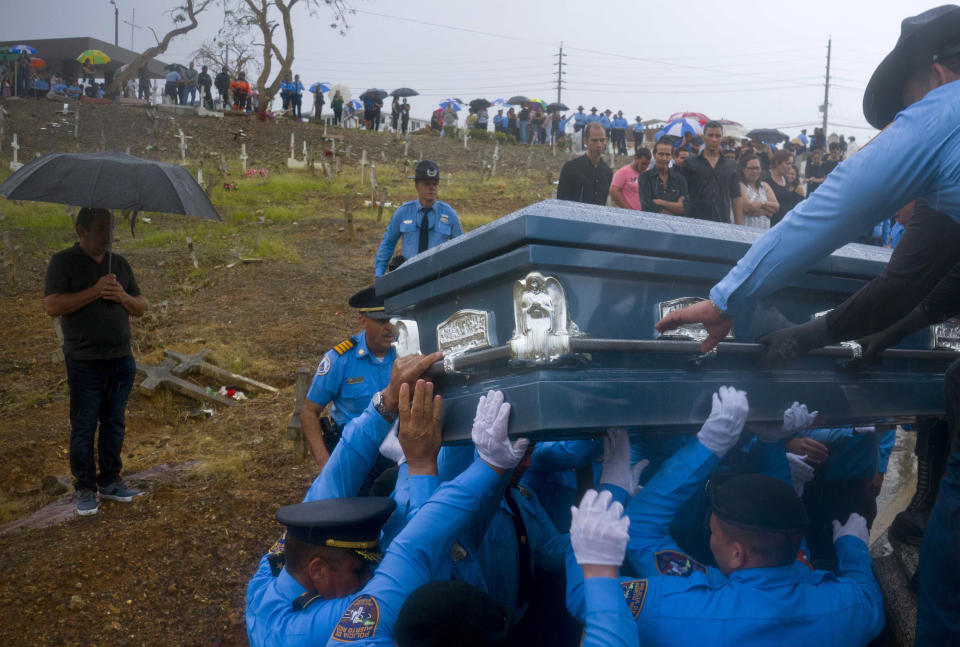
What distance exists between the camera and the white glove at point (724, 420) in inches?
75.6

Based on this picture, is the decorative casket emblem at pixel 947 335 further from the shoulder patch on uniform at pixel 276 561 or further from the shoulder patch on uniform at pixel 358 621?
the shoulder patch on uniform at pixel 276 561

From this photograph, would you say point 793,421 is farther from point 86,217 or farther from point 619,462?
point 86,217

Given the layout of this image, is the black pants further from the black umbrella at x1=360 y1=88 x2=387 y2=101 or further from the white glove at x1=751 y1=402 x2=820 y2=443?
the black umbrella at x1=360 y1=88 x2=387 y2=101

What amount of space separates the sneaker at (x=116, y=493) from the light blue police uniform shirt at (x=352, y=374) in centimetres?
173

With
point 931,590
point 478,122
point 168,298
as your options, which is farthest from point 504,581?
point 478,122

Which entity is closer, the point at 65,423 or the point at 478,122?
the point at 65,423

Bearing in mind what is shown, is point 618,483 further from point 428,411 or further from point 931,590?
point 931,590

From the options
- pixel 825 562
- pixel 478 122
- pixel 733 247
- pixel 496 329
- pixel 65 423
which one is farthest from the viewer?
pixel 478 122

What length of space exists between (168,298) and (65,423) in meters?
3.99

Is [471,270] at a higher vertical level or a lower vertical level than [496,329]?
higher

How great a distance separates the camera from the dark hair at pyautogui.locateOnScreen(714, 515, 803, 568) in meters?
1.92

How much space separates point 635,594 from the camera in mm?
1899

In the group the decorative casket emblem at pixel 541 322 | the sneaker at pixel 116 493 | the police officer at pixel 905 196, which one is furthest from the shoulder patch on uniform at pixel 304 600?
the sneaker at pixel 116 493

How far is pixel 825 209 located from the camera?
172 centimetres
